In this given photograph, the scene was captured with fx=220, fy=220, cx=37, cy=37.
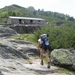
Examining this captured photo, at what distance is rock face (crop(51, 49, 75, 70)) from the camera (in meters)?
19.8

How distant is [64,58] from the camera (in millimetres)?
20234

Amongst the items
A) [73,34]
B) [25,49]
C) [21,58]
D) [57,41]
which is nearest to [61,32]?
[73,34]

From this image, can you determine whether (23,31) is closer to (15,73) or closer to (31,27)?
(31,27)

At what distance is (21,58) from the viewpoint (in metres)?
21.7

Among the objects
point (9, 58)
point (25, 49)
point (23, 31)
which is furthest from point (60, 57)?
point (23, 31)

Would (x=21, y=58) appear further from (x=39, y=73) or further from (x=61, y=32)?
(x=61, y=32)

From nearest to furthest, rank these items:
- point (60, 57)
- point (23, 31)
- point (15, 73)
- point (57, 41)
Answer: point (15, 73) → point (60, 57) → point (57, 41) → point (23, 31)

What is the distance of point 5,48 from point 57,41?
10906 mm

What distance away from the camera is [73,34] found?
3362 centimetres

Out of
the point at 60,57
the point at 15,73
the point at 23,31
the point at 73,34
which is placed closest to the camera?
the point at 15,73

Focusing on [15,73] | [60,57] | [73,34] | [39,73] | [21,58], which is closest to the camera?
[15,73]

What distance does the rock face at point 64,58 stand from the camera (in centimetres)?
1983

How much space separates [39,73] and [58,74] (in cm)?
152

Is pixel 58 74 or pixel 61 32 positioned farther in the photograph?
pixel 61 32
